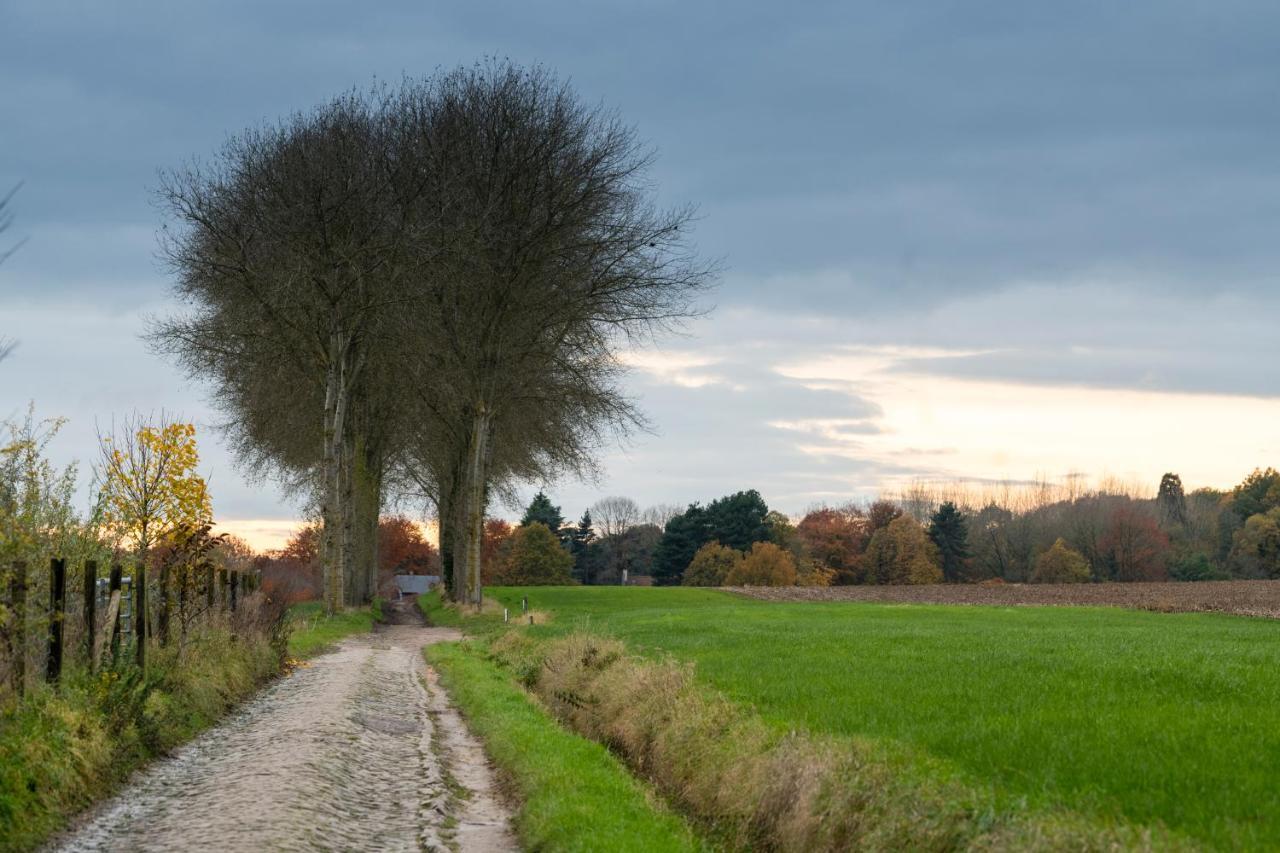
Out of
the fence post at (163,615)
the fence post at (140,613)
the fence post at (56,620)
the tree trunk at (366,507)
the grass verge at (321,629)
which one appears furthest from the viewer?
the tree trunk at (366,507)

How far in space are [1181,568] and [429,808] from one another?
91327 mm

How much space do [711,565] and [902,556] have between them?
661 inches

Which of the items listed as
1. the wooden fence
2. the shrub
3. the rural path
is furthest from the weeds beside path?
the shrub

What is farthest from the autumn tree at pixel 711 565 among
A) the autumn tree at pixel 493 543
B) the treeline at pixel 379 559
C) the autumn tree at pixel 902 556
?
the treeline at pixel 379 559

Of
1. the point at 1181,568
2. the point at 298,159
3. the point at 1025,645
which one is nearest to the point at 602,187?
the point at 298,159

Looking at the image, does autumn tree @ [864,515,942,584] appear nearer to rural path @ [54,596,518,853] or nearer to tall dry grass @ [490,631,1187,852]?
rural path @ [54,596,518,853]

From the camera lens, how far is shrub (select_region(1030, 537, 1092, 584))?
93.1 meters

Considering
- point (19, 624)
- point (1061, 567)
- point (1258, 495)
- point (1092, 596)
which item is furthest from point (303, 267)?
point (1258, 495)

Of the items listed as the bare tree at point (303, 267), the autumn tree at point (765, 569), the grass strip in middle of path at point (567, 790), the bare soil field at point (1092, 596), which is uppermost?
the bare tree at point (303, 267)

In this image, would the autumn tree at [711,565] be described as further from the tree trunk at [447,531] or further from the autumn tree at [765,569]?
the tree trunk at [447,531]

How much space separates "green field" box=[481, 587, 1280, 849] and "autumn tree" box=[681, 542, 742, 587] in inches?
3010

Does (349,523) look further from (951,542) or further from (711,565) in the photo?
(951,542)

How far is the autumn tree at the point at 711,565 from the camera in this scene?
102m

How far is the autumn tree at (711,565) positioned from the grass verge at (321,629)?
5474 centimetres
